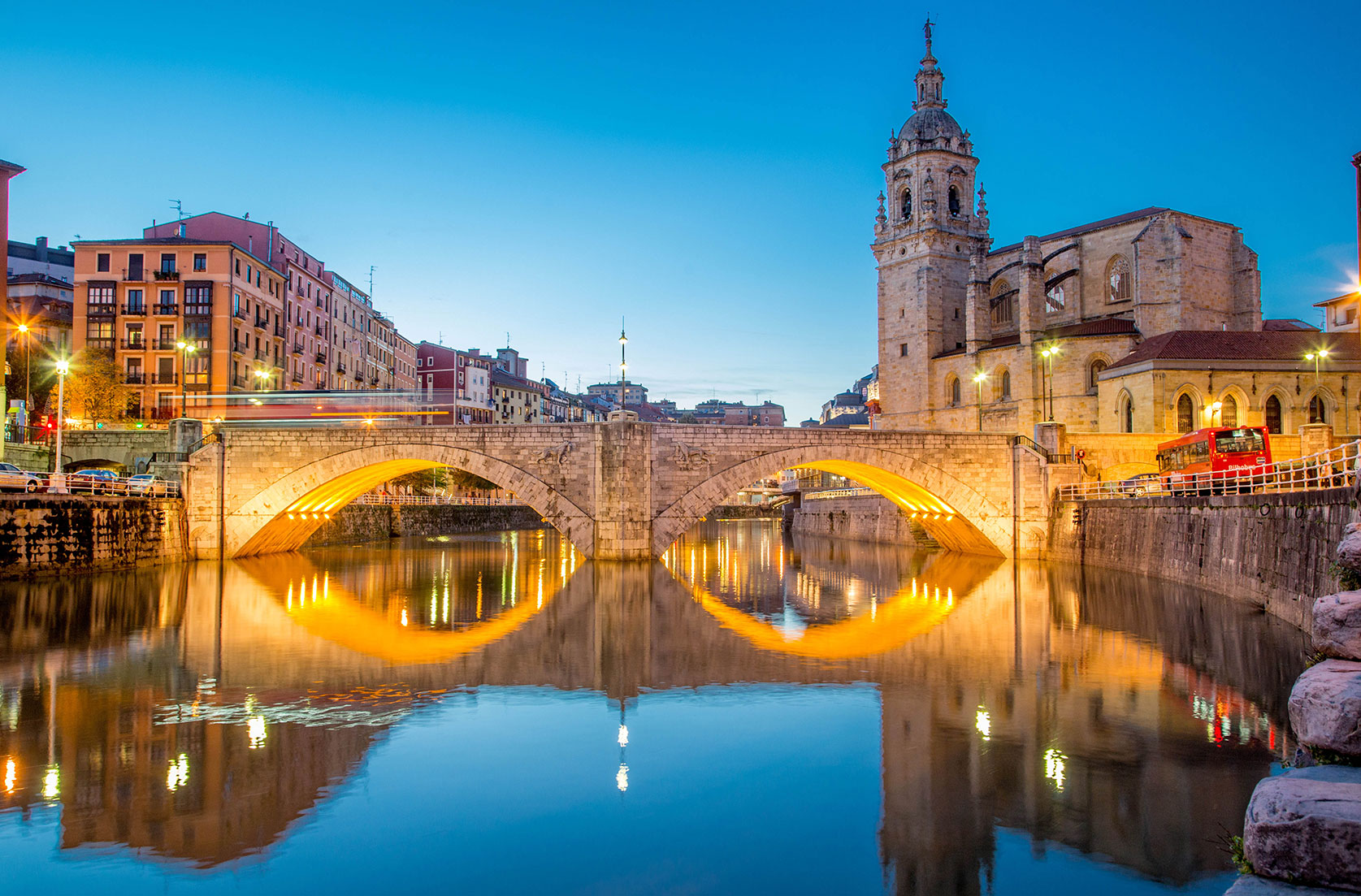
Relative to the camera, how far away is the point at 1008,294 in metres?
55.6

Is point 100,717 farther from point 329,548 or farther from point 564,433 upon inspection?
point 329,548

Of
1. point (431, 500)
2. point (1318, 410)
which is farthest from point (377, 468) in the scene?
point (1318, 410)

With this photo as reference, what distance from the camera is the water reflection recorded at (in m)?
Answer: 7.97

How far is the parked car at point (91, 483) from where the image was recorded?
29156 millimetres

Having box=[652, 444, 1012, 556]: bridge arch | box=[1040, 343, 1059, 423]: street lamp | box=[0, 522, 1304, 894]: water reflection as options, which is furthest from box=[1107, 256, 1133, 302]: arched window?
box=[0, 522, 1304, 894]: water reflection

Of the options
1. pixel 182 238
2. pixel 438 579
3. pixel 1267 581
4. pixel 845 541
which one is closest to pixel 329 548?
pixel 438 579

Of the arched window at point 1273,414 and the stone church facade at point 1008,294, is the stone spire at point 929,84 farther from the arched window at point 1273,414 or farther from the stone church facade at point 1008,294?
the arched window at point 1273,414

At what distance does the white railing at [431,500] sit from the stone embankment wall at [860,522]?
2019 cm

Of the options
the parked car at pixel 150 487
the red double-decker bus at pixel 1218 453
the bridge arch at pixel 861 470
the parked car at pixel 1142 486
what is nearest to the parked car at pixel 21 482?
the parked car at pixel 150 487

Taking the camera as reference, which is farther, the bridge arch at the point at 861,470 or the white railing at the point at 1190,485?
the bridge arch at the point at 861,470

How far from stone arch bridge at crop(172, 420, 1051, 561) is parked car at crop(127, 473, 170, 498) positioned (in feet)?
2.36

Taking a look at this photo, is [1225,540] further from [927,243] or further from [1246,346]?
[927,243]

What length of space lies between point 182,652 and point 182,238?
1992 inches

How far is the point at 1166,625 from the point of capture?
1880 cm
